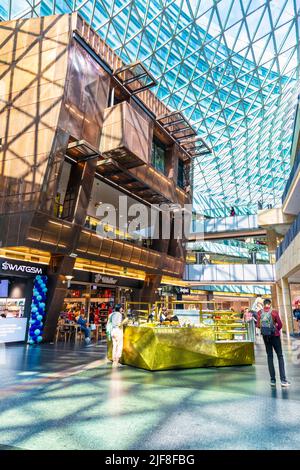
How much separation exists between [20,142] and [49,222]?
4.73 meters

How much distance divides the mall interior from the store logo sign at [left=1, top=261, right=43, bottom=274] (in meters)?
0.07

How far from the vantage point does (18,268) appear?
1577 centimetres

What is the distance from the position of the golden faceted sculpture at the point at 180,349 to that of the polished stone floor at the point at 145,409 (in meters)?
0.43

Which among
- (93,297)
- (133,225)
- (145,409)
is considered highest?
(133,225)

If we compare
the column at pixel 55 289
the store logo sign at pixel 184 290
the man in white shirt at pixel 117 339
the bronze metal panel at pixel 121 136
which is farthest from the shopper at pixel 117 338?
the store logo sign at pixel 184 290

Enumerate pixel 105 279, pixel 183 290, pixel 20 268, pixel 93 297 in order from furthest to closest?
pixel 183 290
pixel 105 279
pixel 93 297
pixel 20 268

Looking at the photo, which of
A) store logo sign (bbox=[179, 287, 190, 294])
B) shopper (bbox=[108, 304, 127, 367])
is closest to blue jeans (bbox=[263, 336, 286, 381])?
shopper (bbox=[108, 304, 127, 367])

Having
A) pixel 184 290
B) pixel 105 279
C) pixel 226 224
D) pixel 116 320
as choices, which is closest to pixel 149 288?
pixel 105 279

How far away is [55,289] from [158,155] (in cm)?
1614

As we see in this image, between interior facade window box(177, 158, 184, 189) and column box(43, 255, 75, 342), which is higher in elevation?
interior facade window box(177, 158, 184, 189)

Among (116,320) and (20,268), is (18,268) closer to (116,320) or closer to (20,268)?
(20,268)

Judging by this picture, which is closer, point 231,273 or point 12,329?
point 12,329

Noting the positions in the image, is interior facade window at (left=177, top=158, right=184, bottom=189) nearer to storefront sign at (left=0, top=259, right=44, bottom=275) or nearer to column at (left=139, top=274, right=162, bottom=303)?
column at (left=139, top=274, right=162, bottom=303)

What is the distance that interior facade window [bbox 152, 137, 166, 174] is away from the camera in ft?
87.8
